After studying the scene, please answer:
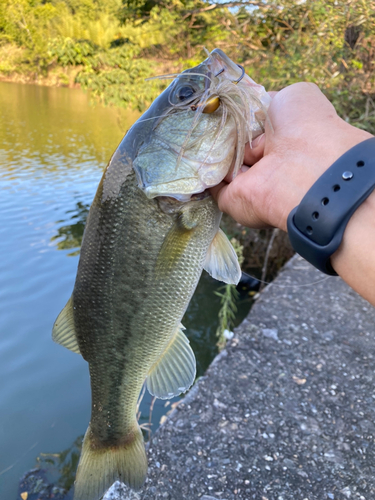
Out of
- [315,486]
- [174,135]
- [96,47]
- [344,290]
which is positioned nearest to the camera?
[174,135]

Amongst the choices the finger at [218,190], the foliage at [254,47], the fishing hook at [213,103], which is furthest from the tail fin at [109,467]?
the foliage at [254,47]

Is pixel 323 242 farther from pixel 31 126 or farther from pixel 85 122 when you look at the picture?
pixel 85 122

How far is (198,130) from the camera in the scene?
5.00 ft

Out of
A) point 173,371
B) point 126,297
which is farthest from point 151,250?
point 173,371

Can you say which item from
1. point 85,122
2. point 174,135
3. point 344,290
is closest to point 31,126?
point 85,122

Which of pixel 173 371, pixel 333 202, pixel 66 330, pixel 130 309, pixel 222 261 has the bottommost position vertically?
pixel 173 371

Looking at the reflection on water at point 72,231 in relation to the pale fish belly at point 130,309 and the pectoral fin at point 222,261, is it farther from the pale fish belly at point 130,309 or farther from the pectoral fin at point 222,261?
the pectoral fin at point 222,261

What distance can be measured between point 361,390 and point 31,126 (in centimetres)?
1735

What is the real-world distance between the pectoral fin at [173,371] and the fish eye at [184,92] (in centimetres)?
103

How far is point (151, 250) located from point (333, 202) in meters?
0.74

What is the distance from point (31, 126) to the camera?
1655 centimetres

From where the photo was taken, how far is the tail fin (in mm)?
1752

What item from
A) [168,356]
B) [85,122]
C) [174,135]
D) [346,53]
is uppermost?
[346,53]

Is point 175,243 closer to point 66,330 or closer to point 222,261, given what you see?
point 222,261
